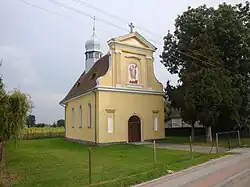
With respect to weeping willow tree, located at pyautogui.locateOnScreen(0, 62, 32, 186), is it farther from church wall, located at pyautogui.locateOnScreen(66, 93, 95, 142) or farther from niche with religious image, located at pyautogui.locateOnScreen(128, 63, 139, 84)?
niche with religious image, located at pyautogui.locateOnScreen(128, 63, 139, 84)

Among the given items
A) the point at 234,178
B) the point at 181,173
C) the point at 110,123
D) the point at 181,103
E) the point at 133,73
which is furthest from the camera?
the point at 181,103

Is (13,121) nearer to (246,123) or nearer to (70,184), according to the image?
(70,184)

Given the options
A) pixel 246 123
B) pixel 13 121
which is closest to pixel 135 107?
pixel 246 123

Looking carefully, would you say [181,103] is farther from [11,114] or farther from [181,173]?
[11,114]

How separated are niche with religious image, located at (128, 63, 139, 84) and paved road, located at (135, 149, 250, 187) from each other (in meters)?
16.3

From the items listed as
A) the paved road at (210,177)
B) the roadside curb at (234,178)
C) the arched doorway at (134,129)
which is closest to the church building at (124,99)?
the arched doorway at (134,129)

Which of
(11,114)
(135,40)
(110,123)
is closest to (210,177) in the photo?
(11,114)

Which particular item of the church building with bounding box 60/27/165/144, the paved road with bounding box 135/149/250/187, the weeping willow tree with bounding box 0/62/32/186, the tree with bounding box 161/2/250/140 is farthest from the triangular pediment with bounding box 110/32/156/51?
the weeping willow tree with bounding box 0/62/32/186

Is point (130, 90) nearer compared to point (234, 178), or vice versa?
point (234, 178)

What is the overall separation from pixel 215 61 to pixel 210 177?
20121mm

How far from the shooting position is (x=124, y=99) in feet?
95.7

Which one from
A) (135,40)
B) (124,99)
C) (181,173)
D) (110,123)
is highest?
(135,40)

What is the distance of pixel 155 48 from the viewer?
32.2 m

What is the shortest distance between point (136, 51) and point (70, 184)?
71.6 ft
